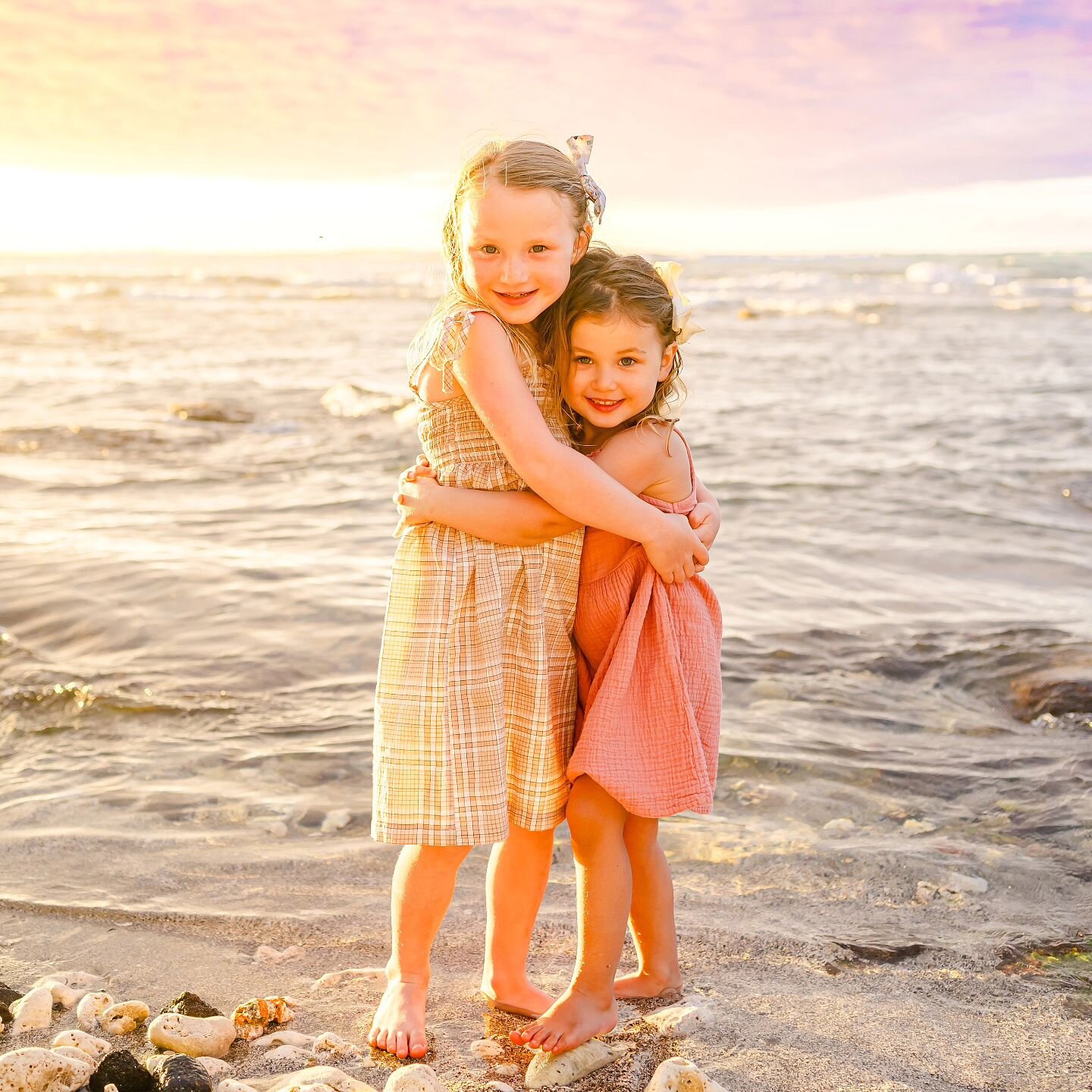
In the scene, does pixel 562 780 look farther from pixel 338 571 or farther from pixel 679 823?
pixel 338 571

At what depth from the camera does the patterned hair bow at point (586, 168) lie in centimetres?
270

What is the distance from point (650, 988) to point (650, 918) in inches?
6.5

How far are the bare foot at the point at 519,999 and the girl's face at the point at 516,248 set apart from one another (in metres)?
1.56

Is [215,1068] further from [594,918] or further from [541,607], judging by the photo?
[541,607]

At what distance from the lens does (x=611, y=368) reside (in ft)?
8.70

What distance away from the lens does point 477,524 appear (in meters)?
2.61

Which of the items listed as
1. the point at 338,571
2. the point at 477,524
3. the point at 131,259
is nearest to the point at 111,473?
the point at 338,571

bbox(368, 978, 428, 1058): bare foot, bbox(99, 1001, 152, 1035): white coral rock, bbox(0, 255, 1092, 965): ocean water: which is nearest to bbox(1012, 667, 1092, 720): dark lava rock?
bbox(0, 255, 1092, 965): ocean water

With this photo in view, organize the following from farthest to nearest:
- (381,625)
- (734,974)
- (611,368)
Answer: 1. (381,625)
2. (734,974)
3. (611,368)

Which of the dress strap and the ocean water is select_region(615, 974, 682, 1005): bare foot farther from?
the dress strap

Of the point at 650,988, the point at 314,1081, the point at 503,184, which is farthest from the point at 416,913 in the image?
the point at 503,184

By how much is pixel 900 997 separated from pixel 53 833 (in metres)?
2.50

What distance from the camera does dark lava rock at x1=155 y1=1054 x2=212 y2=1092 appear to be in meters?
2.18

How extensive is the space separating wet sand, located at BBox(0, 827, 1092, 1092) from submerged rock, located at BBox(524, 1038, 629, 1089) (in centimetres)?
3
